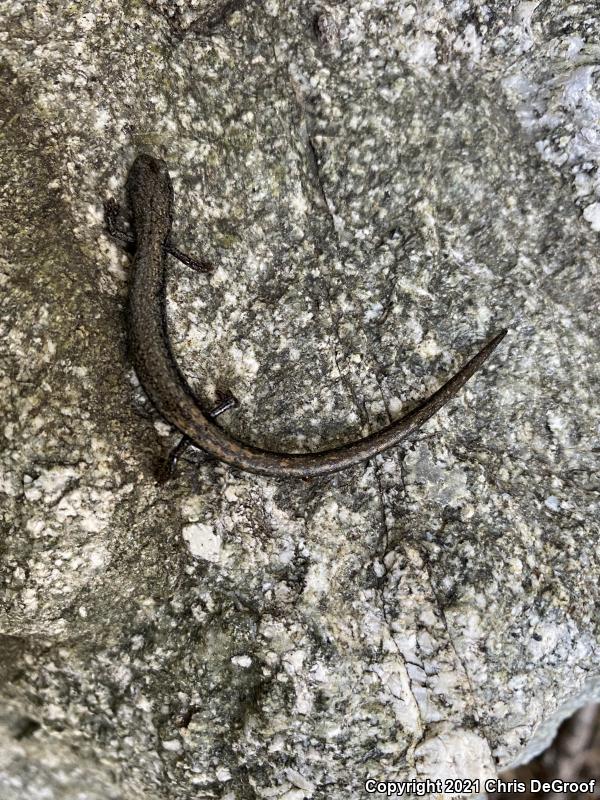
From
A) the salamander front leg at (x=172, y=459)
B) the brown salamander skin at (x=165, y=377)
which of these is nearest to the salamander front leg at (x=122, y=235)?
the brown salamander skin at (x=165, y=377)

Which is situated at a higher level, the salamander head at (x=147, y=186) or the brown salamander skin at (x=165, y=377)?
the salamander head at (x=147, y=186)

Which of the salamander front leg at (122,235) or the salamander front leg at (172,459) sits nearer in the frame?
the salamander front leg at (172,459)

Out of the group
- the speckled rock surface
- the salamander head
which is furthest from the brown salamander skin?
the speckled rock surface

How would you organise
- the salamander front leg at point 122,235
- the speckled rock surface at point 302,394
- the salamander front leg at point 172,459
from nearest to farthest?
the speckled rock surface at point 302,394 < the salamander front leg at point 172,459 < the salamander front leg at point 122,235

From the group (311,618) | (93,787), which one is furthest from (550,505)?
(93,787)

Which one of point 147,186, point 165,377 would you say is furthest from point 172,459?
point 147,186

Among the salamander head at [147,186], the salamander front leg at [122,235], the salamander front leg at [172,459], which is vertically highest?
the salamander head at [147,186]

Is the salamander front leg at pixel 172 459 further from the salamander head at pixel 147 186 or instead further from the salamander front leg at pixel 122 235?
the salamander head at pixel 147 186

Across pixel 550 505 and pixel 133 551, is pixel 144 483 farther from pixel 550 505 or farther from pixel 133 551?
pixel 550 505
